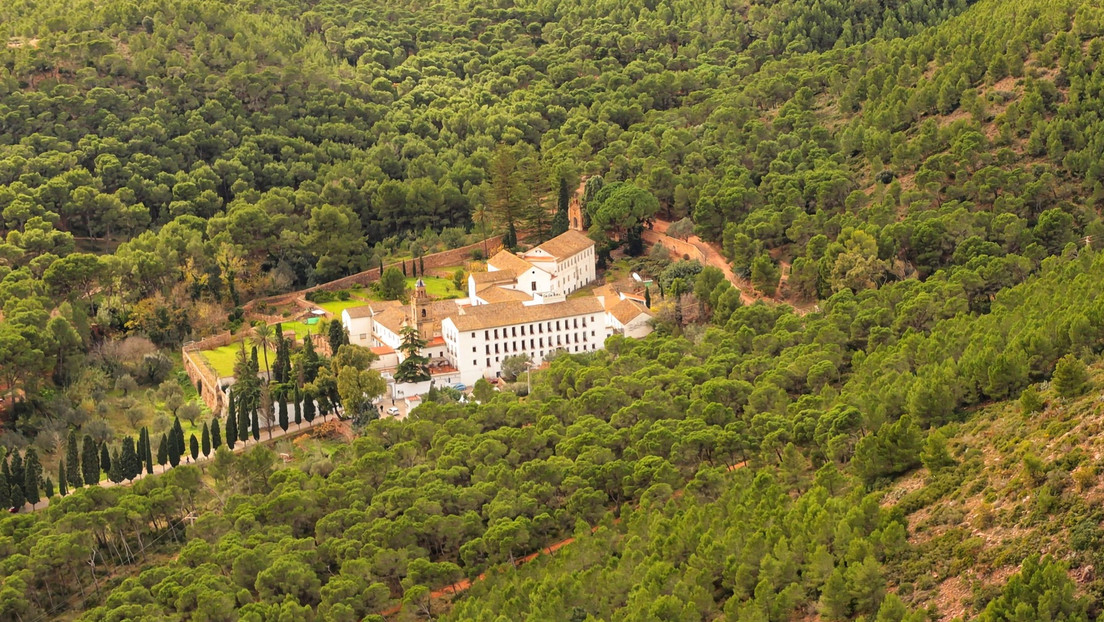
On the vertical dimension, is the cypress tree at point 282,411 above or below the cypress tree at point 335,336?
below

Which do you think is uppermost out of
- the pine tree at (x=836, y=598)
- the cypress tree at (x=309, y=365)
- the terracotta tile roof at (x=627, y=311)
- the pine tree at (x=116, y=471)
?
the pine tree at (x=836, y=598)

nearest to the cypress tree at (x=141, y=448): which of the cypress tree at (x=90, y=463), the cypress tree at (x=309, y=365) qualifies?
the cypress tree at (x=90, y=463)

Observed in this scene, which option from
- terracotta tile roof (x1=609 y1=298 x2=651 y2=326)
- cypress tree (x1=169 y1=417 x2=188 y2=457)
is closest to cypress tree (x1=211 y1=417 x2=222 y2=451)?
cypress tree (x1=169 y1=417 x2=188 y2=457)

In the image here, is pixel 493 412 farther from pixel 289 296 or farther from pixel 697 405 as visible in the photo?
pixel 289 296

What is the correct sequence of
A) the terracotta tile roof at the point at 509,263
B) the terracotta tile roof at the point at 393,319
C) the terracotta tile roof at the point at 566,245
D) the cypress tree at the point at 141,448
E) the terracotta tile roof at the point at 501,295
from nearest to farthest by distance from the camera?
the cypress tree at the point at 141,448
the terracotta tile roof at the point at 393,319
the terracotta tile roof at the point at 501,295
the terracotta tile roof at the point at 509,263
the terracotta tile roof at the point at 566,245

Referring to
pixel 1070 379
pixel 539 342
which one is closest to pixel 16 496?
pixel 539 342

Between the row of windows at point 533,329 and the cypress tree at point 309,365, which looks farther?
the row of windows at point 533,329

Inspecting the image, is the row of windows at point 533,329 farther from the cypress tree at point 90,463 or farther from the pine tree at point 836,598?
the pine tree at point 836,598
